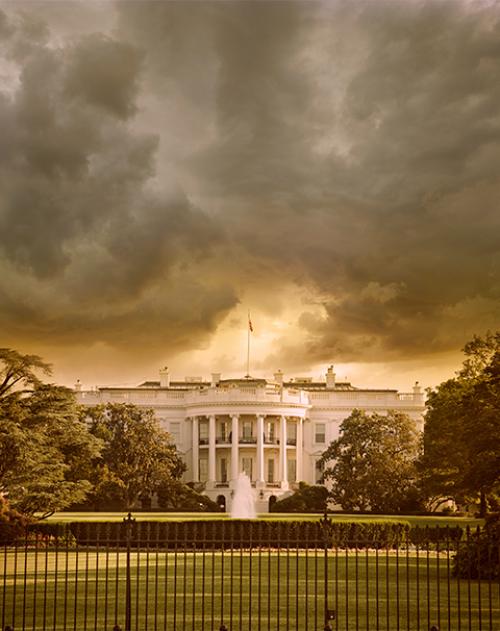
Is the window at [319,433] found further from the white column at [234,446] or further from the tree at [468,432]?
the tree at [468,432]

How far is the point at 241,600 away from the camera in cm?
1927

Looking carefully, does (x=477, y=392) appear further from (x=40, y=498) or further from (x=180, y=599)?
(x=40, y=498)

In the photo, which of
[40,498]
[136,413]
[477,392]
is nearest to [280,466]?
[136,413]

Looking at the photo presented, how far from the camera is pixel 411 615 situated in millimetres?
20969

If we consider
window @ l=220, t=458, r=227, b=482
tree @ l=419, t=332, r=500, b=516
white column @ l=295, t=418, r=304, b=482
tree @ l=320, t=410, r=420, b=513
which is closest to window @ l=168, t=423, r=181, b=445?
window @ l=220, t=458, r=227, b=482

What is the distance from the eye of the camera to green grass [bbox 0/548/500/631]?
1817 cm

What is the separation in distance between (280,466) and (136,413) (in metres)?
22.9

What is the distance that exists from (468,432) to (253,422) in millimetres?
75350

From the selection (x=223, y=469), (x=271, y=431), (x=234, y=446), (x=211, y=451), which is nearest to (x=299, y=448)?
(x=271, y=431)

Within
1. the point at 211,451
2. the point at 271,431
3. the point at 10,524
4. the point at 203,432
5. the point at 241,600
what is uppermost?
the point at 271,431

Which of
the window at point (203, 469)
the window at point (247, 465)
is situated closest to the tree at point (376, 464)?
the window at point (247, 465)

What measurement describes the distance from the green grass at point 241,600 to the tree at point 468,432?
3.46 m

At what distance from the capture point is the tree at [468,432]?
29922 millimetres

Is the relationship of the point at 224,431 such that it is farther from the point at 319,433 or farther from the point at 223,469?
the point at 319,433
